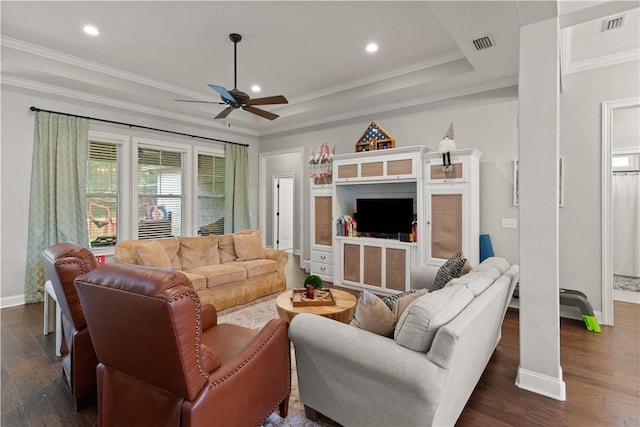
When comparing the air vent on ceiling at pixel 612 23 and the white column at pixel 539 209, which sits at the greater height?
the air vent on ceiling at pixel 612 23

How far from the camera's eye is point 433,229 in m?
4.14

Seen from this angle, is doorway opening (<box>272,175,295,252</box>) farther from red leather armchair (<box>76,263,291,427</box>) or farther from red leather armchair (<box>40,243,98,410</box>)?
red leather armchair (<box>76,263,291,427</box>)

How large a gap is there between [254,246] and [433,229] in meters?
2.53

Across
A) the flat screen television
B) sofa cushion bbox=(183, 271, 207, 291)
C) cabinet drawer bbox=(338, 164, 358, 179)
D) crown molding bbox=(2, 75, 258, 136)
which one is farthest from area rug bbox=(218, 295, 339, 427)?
crown molding bbox=(2, 75, 258, 136)

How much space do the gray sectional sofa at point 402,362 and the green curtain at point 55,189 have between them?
426 centimetres

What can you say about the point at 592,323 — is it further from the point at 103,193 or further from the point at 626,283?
the point at 103,193

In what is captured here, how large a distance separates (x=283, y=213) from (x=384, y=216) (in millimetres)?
4597

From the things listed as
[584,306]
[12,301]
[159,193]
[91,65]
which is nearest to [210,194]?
[159,193]

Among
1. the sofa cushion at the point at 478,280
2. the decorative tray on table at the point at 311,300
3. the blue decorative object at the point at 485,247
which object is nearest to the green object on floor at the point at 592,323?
the blue decorative object at the point at 485,247

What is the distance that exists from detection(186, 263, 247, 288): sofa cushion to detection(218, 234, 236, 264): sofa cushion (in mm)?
336

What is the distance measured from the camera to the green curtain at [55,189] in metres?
4.20

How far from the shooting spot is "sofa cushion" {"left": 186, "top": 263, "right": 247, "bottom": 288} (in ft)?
12.4

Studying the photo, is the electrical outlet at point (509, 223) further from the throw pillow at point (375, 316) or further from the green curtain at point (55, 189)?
the green curtain at point (55, 189)

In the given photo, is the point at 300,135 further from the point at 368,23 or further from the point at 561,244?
the point at 561,244
